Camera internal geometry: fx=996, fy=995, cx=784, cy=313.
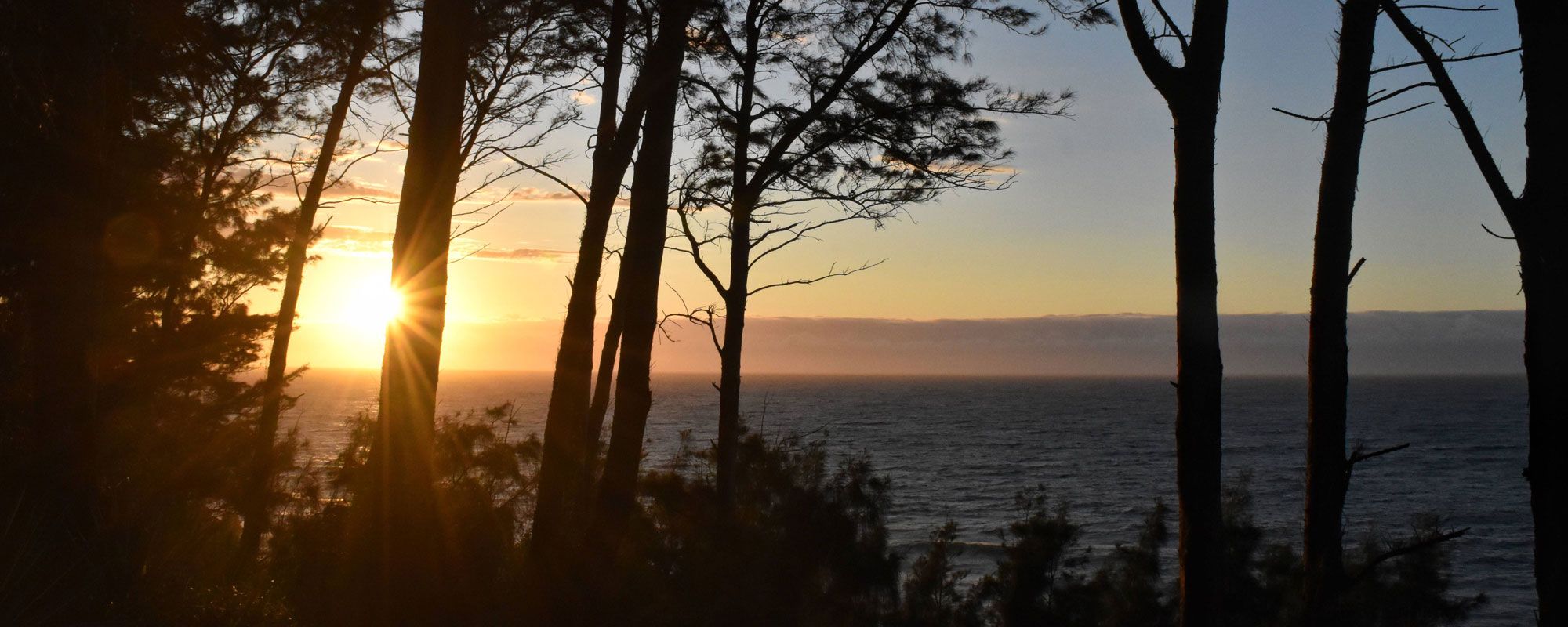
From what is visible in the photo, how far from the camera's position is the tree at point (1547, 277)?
12.4 feet

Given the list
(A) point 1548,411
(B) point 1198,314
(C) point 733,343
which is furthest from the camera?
(C) point 733,343

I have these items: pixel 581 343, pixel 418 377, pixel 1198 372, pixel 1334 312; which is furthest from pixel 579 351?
pixel 1334 312

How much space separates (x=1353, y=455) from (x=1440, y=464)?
159 ft

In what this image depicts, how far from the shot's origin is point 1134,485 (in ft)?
119

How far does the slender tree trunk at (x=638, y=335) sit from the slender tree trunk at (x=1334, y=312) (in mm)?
4027

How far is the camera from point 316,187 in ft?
37.5

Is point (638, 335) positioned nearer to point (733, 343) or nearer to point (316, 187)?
point (733, 343)

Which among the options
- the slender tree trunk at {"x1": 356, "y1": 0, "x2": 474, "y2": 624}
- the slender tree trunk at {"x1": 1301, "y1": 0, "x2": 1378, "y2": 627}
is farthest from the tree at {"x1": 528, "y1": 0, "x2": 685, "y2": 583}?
the slender tree trunk at {"x1": 1301, "y1": 0, "x2": 1378, "y2": 627}

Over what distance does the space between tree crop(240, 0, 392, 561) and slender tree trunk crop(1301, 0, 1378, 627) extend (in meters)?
9.08

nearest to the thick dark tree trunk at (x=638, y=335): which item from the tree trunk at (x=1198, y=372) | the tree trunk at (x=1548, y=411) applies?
the tree trunk at (x=1198, y=372)

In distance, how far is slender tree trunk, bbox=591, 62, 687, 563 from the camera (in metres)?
6.22

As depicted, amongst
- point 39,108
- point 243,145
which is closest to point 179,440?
point 243,145

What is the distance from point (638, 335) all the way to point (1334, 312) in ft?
13.7

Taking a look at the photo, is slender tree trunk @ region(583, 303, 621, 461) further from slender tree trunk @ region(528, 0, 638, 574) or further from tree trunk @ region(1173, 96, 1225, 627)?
tree trunk @ region(1173, 96, 1225, 627)
